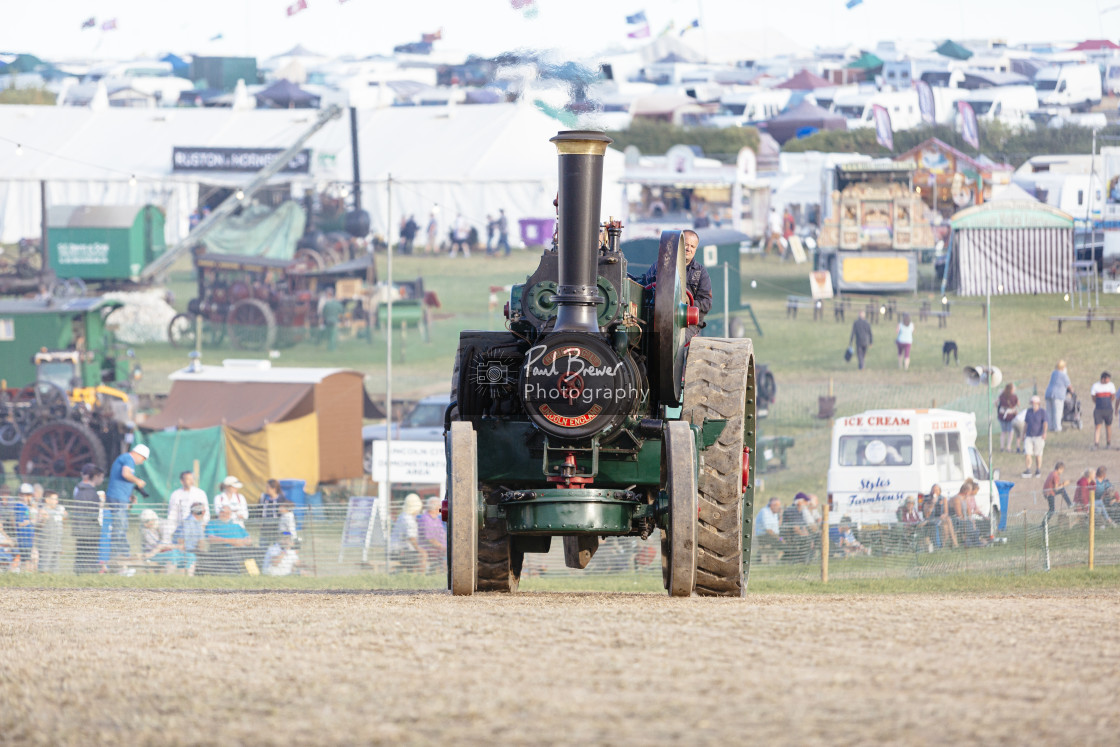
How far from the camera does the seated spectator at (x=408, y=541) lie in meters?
17.6

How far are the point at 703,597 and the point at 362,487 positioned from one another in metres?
14.9

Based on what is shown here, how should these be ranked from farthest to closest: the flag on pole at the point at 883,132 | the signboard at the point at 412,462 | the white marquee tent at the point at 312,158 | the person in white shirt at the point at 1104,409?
the flag on pole at the point at 883,132, the white marquee tent at the point at 312,158, the person in white shirt at the point at 1104,409, the signboard at the point at 412,462

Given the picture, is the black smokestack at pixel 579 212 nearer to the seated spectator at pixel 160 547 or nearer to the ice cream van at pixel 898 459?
the seated spectator at pixel 160 547

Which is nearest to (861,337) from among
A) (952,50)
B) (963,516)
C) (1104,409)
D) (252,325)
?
(1104,409)

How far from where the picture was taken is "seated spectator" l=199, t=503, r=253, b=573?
16.6 meters

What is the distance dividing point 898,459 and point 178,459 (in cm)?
1029

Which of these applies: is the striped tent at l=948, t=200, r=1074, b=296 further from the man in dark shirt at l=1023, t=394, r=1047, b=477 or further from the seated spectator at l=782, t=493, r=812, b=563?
the seated spectator at l=782, t=493, r=812, b=563

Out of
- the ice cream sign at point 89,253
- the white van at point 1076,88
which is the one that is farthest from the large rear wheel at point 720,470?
the white van at point 1076,88

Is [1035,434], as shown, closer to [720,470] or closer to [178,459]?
[178,459]

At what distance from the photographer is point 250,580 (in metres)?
15.9

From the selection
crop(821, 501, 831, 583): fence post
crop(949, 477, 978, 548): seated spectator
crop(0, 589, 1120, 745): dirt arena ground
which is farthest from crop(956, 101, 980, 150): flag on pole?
crop(0, 589, 1120, 745): dirt arena ground

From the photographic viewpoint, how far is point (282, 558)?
56.2 ft

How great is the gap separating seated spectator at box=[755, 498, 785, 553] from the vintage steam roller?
8.06 m

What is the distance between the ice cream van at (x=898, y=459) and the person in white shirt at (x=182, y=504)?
7.91 meters
